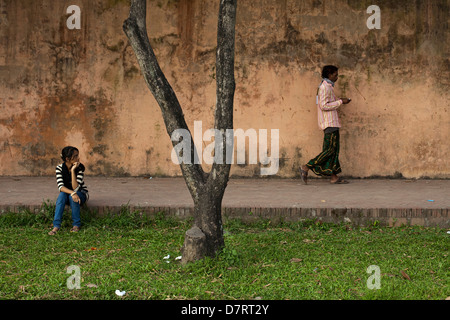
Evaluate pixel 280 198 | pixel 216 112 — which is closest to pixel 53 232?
pixel 216 112

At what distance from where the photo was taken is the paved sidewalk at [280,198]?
20.0 feet

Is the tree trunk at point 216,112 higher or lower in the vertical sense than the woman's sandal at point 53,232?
higher

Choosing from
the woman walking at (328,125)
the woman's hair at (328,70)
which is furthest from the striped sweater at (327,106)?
the woman's hair at (328,70)

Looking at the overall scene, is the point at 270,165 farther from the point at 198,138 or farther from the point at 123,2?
the point at 123,2

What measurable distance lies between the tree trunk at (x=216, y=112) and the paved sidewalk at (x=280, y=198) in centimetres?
152

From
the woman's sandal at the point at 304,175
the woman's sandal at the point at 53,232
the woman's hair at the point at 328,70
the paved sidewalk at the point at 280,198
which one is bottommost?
the woman's sandal at the point at 53,232

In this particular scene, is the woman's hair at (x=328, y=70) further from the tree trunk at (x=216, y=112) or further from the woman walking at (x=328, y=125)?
the tree trunk at (x=216, y=112)

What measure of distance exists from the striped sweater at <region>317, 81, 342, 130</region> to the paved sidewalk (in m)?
0.94

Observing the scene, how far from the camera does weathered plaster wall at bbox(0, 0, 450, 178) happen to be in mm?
8438

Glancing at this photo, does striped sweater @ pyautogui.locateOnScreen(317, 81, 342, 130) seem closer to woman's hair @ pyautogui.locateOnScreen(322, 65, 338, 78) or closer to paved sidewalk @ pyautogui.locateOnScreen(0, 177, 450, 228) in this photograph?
woman's hair @ pyautogui.locateOnScreen(322, 65, 338, 78)

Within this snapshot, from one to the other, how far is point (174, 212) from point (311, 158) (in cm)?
318

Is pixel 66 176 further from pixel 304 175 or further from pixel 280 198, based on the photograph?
pixel 304 175

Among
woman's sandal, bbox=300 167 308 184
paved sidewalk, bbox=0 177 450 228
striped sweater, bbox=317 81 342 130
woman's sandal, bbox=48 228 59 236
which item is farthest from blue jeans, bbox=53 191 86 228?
striped sweater, bbox=317 81 342 130
